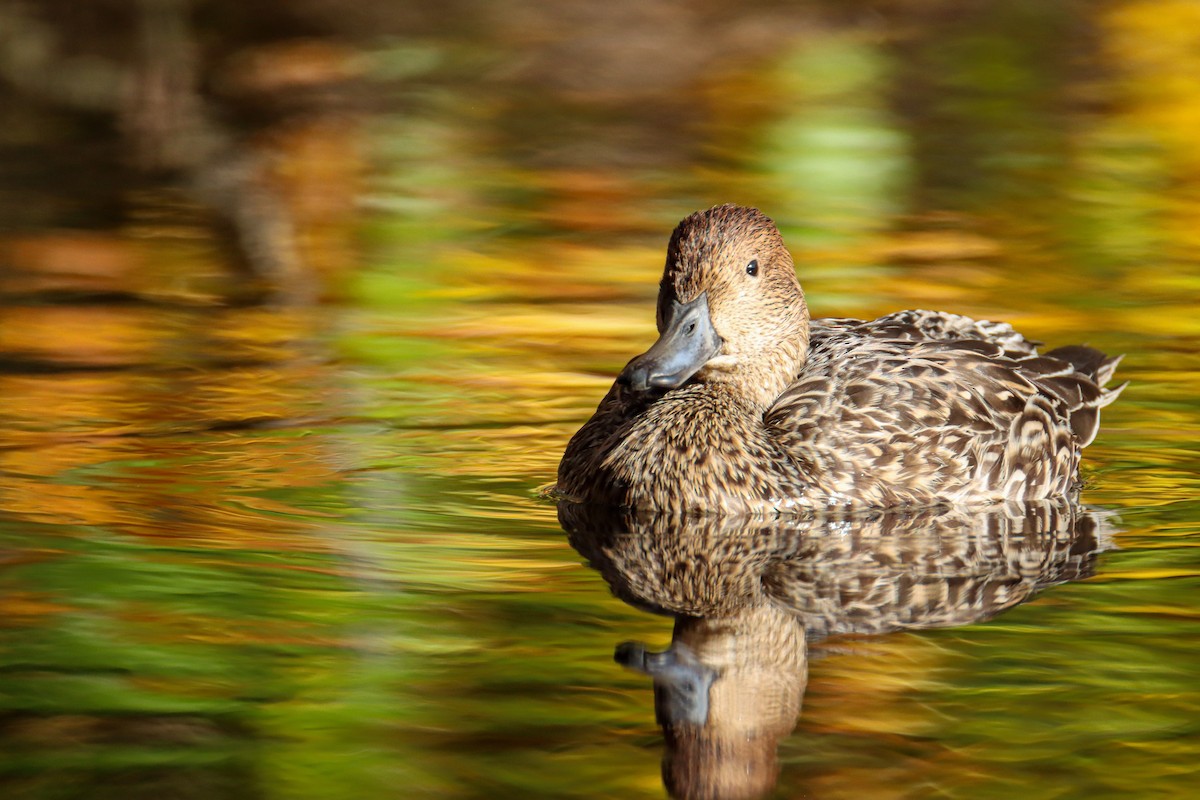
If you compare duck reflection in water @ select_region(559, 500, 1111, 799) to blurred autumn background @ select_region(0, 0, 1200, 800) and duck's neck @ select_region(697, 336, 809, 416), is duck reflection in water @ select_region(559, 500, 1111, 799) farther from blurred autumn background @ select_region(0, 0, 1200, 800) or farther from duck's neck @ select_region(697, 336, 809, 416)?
duck's neck @ select_region(697, 336, 809, 416)

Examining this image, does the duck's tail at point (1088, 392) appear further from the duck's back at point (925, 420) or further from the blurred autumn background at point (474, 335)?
the blurred autumn background at point (474, 335)

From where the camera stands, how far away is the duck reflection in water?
4.77 meters

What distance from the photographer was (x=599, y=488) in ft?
22.9

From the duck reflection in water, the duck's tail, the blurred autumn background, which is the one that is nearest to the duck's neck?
the duck reflection in water

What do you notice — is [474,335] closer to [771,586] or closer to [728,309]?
[728,309]

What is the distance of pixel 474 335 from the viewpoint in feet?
31.3

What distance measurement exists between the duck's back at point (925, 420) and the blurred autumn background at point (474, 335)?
33cm

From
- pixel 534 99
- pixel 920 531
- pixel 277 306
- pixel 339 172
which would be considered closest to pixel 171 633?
pixel 920 531

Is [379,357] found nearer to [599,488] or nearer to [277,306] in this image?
[277,306]

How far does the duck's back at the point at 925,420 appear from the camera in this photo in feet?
22.9

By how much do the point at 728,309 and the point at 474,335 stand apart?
2.62m

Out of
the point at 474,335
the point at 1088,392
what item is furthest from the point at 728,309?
the point at 474,335

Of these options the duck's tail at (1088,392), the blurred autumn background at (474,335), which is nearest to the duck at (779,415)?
the duck's tail at (1088,392)

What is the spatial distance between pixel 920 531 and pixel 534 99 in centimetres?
937
